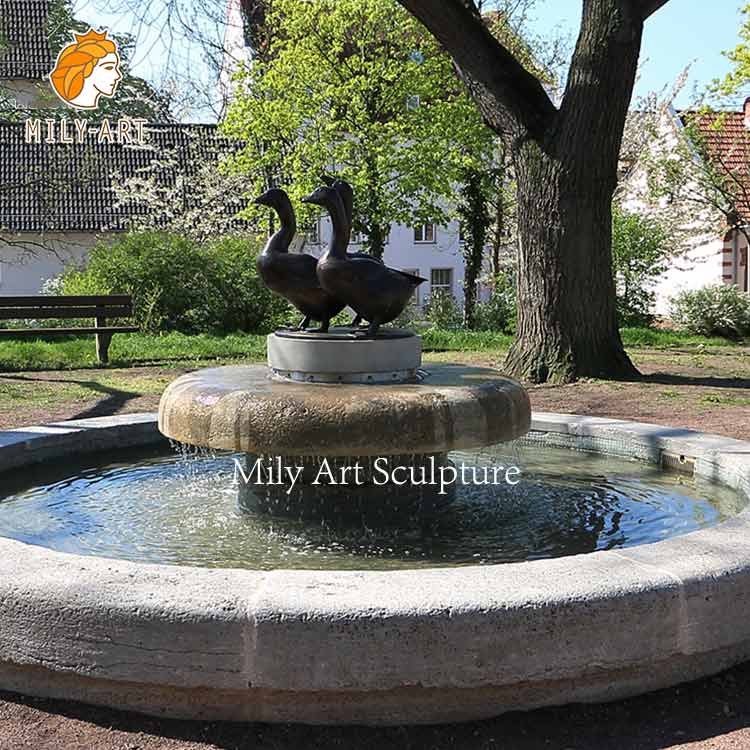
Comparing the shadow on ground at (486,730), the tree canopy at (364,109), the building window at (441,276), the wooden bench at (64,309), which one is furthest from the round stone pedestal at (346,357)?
the building window at (441,276)

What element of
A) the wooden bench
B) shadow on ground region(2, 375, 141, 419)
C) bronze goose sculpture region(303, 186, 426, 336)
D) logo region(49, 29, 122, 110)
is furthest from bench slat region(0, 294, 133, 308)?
logo region(49, 29, 122, 110)

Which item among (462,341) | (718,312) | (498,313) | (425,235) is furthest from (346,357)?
(425,235)

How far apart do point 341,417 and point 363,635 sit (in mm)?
1920

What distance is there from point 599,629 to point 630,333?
1656 cm

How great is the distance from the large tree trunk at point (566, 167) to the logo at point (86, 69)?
1539 centimetres

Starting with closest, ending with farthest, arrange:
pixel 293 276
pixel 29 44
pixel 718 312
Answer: pixel 293 276 < pixel 718 312 < pixel 29 44

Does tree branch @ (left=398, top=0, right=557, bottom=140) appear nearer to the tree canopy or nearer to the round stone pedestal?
the round stone pedestal

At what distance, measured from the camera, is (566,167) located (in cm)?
1177

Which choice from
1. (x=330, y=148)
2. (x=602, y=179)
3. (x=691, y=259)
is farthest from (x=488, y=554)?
(x=691, y=259)

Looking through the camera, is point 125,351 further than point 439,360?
Yes

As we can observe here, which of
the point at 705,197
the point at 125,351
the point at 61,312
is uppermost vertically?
the point at 705,197

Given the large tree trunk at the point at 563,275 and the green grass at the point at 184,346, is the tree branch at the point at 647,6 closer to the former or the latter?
the large tree trunk at the point at 563,275

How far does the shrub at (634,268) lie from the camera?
76.2 feet

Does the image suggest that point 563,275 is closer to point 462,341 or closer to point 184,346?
point 462,341
